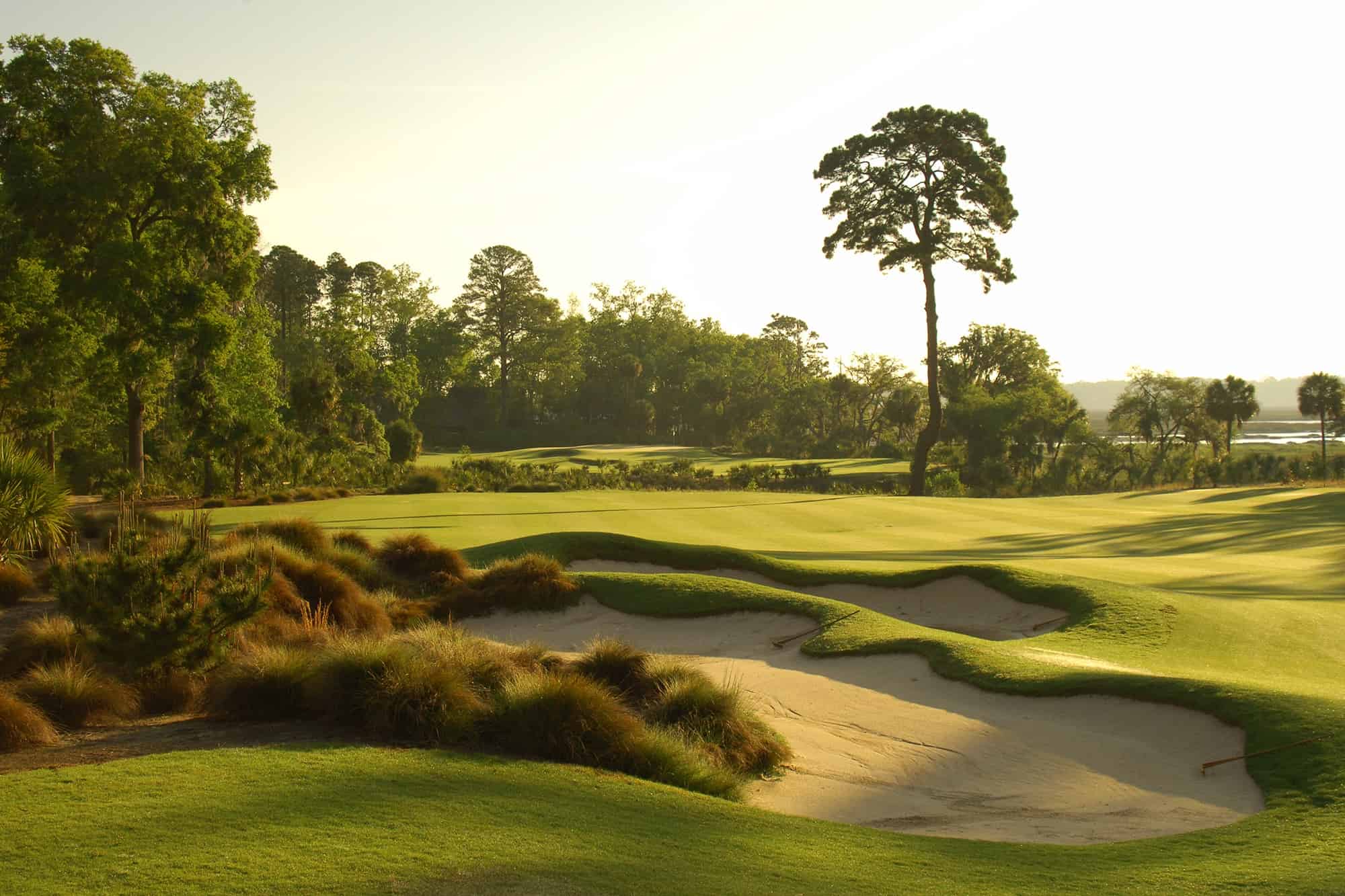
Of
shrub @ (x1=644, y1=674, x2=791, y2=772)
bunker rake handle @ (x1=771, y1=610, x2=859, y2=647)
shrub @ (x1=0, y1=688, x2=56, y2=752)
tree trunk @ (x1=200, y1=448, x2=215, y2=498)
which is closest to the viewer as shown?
shrub @ (x1=0, y1=688, x2=56, y2=752)

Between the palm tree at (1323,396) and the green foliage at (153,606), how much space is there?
5884 cm

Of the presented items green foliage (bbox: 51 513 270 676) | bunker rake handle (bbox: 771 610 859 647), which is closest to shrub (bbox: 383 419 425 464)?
bunker rake handle (bbox: 771 610 859 647)

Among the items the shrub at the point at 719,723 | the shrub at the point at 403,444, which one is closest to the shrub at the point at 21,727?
the shrub at the point at 719,723

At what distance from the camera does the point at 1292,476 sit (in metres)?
45.5

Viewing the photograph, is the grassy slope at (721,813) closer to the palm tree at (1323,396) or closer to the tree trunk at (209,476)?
the tree trunk at (209,476)

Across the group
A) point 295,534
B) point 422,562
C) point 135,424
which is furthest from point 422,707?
point 135,424

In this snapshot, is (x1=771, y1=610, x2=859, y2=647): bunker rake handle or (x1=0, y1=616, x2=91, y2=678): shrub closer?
(x1=0, y1=616, x2=91, y2=678): shrub

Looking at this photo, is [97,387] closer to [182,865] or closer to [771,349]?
[182,865]

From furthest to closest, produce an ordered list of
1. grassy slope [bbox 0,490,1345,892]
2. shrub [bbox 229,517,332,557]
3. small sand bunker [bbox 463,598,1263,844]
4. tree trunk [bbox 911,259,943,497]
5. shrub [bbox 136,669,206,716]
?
tree trunk [bbox 911,259,943,497] → shrub [bbox 229,517,332,557] → shrub [bbox 136,669,206,716] → small sand bunker [bbox 463,598,1263,844] → grassy slope [bbox 0,490,1345,892]

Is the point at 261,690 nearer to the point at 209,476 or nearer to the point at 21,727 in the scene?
the point at 21,727

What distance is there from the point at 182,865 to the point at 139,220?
2737cm

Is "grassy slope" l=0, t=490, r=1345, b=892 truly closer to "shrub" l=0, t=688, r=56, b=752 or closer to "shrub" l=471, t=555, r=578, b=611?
"shrub" l=471, t=555, r=578, b=611

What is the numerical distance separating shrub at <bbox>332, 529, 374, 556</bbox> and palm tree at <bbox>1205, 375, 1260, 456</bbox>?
5422cm

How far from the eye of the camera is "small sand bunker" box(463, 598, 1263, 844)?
22.8 ft
